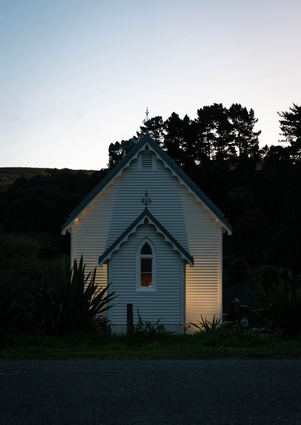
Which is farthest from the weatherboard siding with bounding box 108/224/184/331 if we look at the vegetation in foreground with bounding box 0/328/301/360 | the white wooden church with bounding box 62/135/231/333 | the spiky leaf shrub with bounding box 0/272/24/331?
the spiky leaf shrub with bounding box 0/272/24/331

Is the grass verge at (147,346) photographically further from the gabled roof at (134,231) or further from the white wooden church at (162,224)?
the white wooden church at (162,224)

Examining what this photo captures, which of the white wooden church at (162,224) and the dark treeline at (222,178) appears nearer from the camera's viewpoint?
the white wooden church at (162,224)

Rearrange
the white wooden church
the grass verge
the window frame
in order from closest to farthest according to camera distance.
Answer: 1. the grass verge
2. the window frame
3. the white wooden church

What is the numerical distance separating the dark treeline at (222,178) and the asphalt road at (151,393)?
159 ft

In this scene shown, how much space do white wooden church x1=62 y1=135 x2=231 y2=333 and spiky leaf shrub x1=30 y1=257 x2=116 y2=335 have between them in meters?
11.4

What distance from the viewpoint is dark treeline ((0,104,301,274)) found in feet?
220

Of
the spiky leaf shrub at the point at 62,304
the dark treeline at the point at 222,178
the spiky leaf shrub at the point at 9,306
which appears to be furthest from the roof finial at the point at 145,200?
the dark treeline at the point at 222,178

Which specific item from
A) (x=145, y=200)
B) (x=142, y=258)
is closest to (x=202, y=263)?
(x=142, y=258)

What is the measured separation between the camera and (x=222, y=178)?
8131 cm

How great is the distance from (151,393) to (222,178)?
72.8 metres

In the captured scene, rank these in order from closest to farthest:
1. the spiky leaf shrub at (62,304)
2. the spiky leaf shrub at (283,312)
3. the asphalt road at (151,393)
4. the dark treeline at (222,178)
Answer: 1. the asphalt road at (151,393)
2. the spiky leaf shrub at (62,304)
3. the spiky leaf shrub at (283,312)
4. the dark treeline at (222,178)

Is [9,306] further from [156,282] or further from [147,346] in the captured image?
[156,282]

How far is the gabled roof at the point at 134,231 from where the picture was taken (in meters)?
28.2

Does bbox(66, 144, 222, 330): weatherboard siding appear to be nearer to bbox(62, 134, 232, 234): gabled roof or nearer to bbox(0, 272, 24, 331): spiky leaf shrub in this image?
bbox(62, 134, 232, 234): gabled roof
